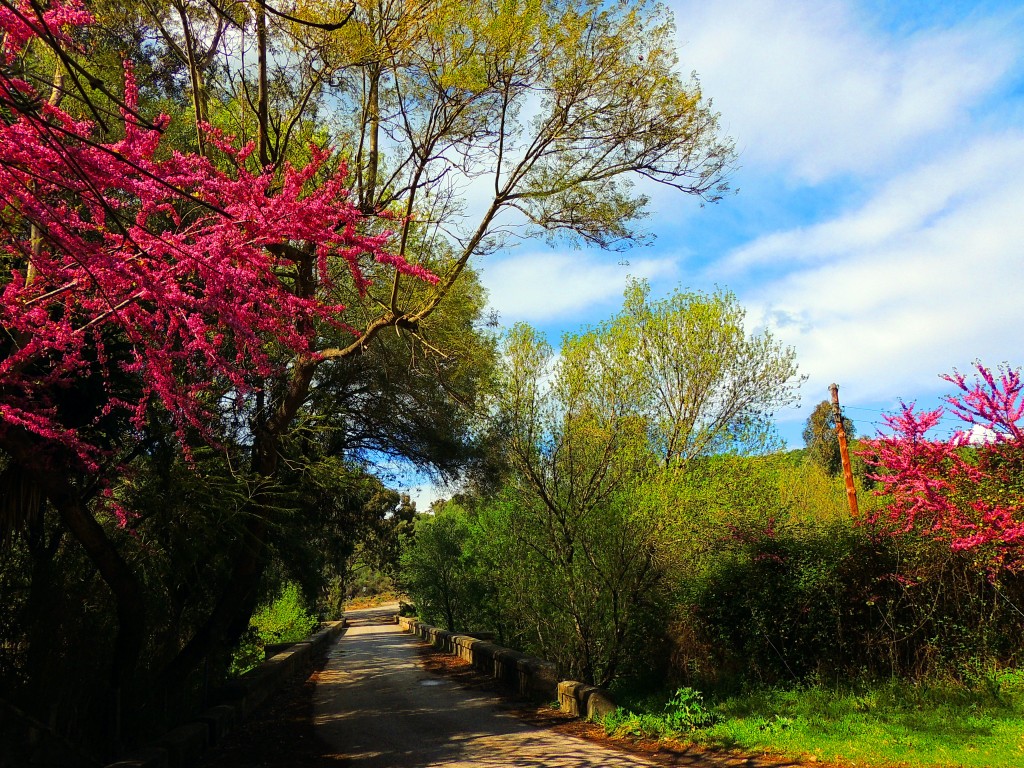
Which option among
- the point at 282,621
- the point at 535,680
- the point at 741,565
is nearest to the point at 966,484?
the point at 741,565

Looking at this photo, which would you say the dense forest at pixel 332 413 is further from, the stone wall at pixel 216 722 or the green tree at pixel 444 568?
the green tree at pixel 444 568

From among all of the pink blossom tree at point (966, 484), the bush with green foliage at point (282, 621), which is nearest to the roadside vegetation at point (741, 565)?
the pink blossom tree at point (966, 484)

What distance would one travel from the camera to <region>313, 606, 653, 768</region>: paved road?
23.8ft

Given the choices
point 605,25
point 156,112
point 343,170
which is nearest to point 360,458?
point 156,112

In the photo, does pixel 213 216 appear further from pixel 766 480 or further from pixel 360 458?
pixel 360 458

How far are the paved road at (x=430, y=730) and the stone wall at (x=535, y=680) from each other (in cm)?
58

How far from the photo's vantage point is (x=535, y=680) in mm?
11258

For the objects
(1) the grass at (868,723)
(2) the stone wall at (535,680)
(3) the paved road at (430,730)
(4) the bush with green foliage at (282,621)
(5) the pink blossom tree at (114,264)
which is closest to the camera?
(5) the pink blossom tree at (114,264)

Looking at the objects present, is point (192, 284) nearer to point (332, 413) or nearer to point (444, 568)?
point (332, 413)

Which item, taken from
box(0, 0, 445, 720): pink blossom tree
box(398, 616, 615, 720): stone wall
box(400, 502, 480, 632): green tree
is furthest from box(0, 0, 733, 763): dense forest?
box(400, 502, 480, 632): green tree

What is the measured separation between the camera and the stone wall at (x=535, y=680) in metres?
9.22

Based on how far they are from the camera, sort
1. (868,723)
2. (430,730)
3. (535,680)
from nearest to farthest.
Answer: (868,723)
(430,730)
(535,680)

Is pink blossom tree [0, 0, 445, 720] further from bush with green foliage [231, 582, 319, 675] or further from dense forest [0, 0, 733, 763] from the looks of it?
bush with green foliage [231, 582, 319, 675]

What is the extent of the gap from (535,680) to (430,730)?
8.52 ft
